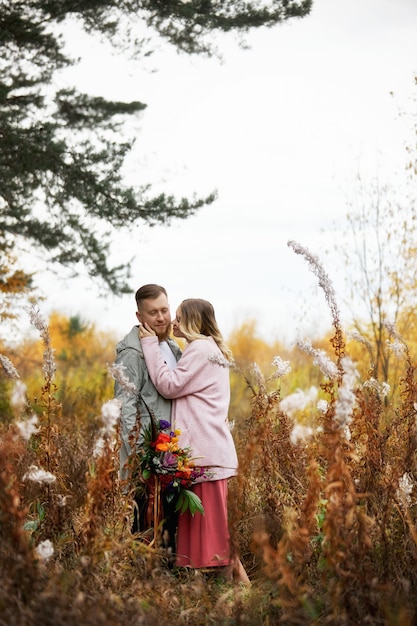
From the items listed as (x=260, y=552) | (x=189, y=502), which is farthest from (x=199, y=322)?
(x=260, y=552)

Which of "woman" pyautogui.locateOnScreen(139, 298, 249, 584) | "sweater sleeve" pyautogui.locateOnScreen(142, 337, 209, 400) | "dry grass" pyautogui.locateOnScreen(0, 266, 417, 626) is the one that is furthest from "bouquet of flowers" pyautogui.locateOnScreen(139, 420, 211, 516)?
"dry grass" pyautogui.locateOnScreen(0, 266, 417, 626)

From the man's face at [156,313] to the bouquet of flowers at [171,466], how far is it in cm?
65

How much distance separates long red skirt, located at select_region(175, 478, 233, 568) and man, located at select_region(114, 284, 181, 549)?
106mm

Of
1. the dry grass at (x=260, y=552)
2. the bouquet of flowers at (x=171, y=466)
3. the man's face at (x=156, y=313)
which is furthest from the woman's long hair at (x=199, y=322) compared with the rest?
the dry grass at (x=260, y=552)

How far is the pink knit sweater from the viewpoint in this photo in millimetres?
4770

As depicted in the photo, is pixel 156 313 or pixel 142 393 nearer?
pixel 142 393

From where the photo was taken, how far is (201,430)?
15.7 ft

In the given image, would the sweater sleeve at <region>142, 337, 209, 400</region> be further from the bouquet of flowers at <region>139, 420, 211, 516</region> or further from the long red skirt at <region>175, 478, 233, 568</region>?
the long red skirt at <region>175, 478, 233, 568</region>

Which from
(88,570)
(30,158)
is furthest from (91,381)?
(88,570)

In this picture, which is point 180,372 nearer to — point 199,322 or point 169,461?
point 199,322

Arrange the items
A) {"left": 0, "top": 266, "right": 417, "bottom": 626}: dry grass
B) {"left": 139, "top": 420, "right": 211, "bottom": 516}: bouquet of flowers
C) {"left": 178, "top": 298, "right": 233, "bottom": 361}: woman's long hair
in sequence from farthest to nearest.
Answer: {"left": 178, "top": 298, "right": 233, "bottom": 361}: woman's long hair → {"left": 139, "top": 420, "right": 211, "bottom": 516}: bouquet of flowers → {"left": 0, "top": 266, "right": 417, "bottom": 626}: dry grass

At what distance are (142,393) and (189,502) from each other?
0.72 metres

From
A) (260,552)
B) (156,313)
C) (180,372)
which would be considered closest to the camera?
(260,552)

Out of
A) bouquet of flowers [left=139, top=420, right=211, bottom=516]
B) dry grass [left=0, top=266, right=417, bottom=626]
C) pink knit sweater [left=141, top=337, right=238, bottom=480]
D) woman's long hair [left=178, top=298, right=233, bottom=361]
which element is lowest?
dry grass [left=0, top=266, right=417, bottom=626]
